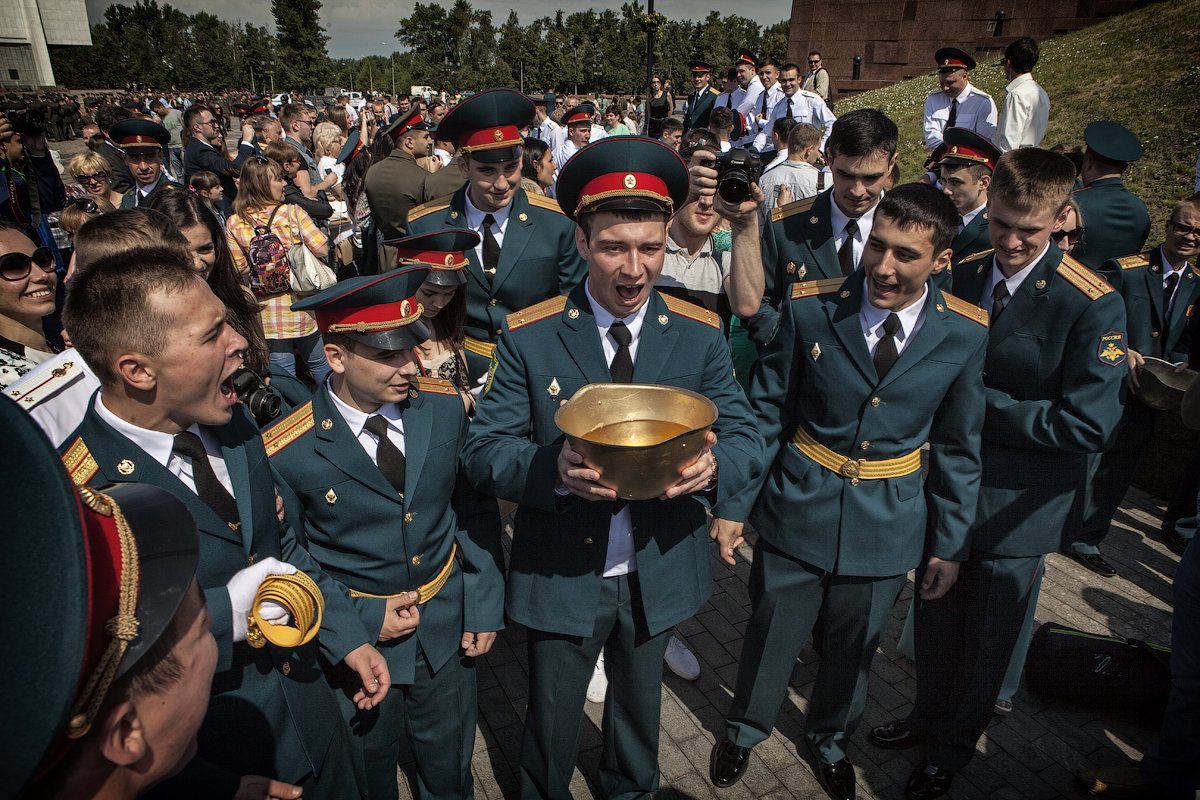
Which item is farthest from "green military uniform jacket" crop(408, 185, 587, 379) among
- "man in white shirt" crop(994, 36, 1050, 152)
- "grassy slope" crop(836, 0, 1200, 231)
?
"grassy slope" crop(836, 0, 1200, 231)

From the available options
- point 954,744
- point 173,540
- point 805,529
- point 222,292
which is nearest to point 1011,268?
point 805,529

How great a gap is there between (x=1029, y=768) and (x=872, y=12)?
91.8 feet

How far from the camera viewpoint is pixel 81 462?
1966 millimetres

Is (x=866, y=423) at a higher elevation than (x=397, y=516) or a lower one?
higher

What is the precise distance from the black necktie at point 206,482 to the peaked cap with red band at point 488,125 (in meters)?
2.73

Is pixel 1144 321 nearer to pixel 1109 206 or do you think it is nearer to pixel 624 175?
pixel 1109 206

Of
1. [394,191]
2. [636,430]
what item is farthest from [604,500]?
[394,191]

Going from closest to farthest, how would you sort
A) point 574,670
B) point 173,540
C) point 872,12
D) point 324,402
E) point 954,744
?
point 173,540
point 324,402
point 574,670
point 954,744
point 872,12

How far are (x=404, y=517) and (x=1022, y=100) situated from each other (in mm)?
8892

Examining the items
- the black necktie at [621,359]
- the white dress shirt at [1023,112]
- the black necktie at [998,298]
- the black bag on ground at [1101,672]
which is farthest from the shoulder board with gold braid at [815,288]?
the white dress shirt at [1023,112]

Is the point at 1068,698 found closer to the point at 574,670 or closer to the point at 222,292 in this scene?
the point at 574,670

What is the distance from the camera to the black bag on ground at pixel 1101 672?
362 cm

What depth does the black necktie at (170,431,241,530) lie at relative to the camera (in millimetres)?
2121

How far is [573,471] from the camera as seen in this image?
6.33 feet
